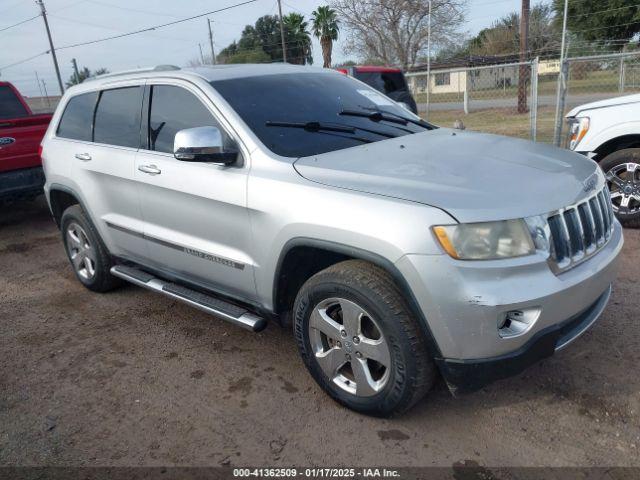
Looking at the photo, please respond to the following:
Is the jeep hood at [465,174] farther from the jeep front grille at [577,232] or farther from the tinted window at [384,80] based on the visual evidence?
the tinted window at [384,80]

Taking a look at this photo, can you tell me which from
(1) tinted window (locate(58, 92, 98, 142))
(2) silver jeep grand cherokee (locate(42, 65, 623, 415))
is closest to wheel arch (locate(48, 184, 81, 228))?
(1) tinted window (locate(58, 92, 98, 142))

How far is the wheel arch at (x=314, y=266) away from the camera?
99.1 inches

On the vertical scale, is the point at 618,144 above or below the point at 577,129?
below

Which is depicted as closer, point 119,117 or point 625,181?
point 119,117

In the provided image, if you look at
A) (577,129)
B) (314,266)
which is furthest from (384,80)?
(314,266)

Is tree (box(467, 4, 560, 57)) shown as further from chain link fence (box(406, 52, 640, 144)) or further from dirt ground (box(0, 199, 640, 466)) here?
dirt ground (box(0, 199, 640, 466))

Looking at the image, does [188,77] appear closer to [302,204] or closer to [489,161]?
[302,204]

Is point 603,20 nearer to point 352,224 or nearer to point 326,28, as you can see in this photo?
point 326,28

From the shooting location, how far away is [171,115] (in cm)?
379

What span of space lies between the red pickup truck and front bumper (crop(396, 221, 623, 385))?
6555 millimetres

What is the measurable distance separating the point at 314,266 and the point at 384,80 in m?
8.67

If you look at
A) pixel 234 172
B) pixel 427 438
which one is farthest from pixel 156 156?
pixel 427 438

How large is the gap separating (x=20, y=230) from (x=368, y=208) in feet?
22.4

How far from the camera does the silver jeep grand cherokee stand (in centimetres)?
243
